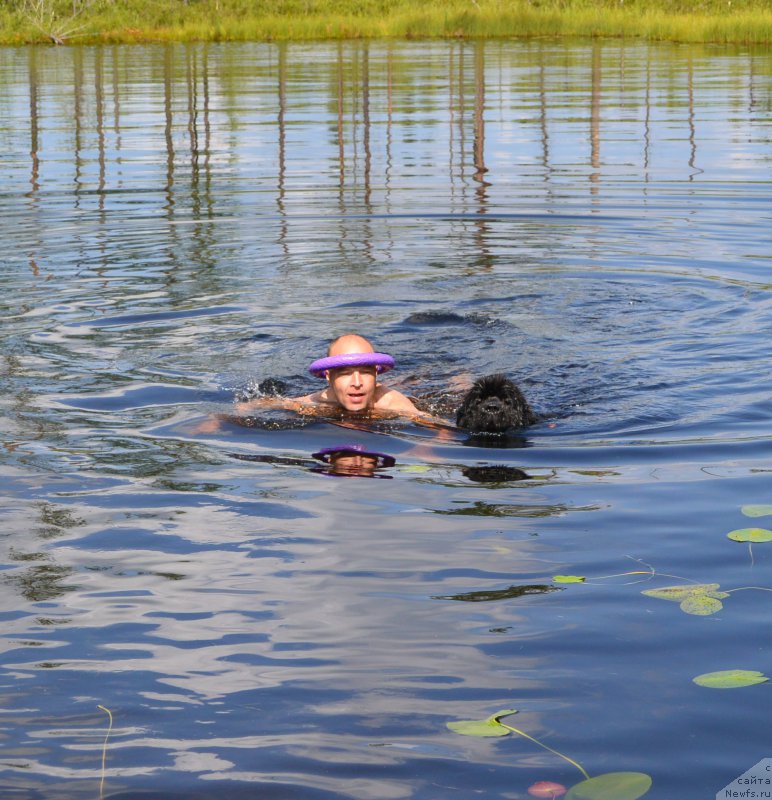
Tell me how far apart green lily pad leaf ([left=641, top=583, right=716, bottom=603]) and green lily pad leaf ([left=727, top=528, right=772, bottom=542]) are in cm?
48

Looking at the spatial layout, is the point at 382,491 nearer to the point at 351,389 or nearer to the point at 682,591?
the point at 351,389

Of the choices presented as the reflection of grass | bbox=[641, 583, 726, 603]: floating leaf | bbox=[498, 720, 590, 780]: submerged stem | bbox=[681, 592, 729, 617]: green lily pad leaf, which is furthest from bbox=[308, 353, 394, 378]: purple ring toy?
bbox=[498, 720, 590, 780]: submerged stem

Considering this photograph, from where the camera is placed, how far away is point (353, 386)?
264 inches

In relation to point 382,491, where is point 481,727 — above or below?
below

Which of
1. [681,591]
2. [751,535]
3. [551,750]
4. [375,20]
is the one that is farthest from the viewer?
[375,20]

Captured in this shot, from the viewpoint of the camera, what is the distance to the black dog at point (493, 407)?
633 cm

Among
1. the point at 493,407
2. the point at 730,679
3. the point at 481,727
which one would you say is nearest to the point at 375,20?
the point at 493,407

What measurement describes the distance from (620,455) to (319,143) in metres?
12.6

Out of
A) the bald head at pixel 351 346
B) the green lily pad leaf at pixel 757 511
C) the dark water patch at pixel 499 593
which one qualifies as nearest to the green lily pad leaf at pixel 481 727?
the dark water patch at pixel 499 593

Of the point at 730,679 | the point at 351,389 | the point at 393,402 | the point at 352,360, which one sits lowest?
the point at 730,679

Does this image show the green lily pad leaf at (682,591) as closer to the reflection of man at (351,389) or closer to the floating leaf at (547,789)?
the floating leaf at (547,789)

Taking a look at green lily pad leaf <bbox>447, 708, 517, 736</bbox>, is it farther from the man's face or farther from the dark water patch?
the man's face

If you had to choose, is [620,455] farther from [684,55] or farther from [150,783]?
[684,55]

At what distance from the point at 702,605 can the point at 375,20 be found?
124 feet
